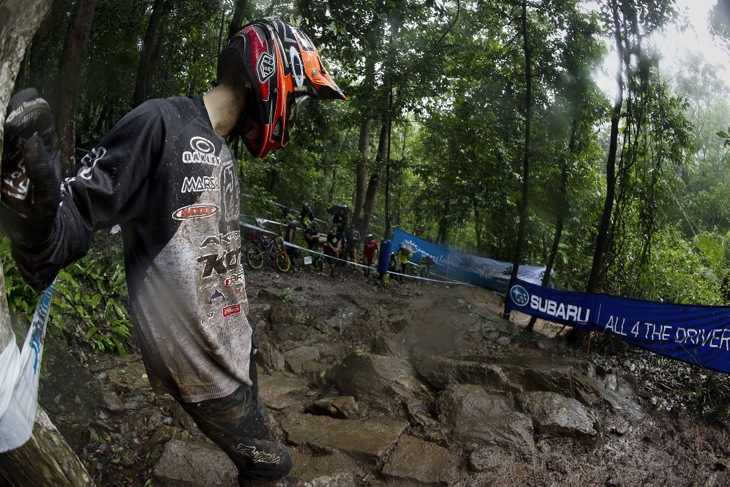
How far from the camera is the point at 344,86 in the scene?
1273 cm

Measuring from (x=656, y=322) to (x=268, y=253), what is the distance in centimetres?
836

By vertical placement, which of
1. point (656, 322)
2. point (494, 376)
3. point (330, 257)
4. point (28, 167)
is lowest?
point (494, 376)

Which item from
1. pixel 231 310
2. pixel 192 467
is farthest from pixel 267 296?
pixel 231 310

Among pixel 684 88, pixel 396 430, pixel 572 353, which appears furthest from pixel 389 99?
pixel 684 88

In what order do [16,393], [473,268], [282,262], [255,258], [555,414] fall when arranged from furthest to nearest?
[473,268] < [282,262] < [255,258] < [555,414] < [16,393]

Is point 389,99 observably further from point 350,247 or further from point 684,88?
point 684,88

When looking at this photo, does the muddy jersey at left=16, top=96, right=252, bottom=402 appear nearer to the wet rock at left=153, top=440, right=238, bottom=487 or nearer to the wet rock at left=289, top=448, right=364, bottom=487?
the wet rock at left=153, top=440, right=238, bottom=487

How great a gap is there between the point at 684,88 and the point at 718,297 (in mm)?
28399

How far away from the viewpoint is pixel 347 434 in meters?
4.08

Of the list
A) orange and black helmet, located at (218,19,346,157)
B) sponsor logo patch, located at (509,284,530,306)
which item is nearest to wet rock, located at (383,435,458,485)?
orange and black helmet, located at (218,19,346,157)

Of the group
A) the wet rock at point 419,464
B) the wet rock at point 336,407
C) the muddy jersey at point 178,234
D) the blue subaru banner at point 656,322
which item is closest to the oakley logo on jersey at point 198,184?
the muddy jersey at point 178,234

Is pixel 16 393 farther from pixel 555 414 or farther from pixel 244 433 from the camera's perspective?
pixel 555 414

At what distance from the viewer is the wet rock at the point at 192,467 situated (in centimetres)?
312

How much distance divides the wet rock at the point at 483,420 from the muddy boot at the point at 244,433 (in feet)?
9.09
